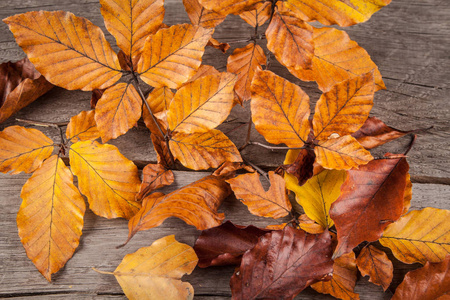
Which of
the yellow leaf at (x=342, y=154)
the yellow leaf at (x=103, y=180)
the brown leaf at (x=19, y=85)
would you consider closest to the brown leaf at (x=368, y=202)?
the yellow leaf at (x=342, y=154)

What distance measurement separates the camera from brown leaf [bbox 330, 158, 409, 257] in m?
0.56

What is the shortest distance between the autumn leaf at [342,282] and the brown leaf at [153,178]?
352 millimetres

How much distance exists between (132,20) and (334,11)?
13.6 inches

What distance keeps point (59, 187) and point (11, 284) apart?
0.74ft

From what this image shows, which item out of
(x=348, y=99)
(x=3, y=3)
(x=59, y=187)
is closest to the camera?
(x=348, y=99)

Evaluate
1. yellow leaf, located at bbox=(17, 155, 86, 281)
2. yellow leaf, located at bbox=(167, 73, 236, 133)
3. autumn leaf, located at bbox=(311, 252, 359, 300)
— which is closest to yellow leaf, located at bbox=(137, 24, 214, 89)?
yellow leaf, located at bbox=(167, 73, 236, 133)

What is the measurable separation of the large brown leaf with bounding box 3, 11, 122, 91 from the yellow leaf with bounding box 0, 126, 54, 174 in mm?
164

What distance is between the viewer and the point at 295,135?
0.61 m

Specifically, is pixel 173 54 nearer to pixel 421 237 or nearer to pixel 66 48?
pixel 66 48

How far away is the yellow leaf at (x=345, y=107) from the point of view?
56cm

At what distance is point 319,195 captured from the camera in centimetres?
68

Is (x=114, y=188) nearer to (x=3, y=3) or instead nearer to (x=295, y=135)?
(x=295, y=135)

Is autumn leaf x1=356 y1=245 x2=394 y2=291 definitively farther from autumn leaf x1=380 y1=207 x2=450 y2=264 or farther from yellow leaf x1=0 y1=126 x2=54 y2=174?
yellow leaf x1=0 y1=126 x2=54 y2=174

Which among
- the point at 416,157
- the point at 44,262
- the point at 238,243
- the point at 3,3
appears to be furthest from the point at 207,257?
the point at 3,3
